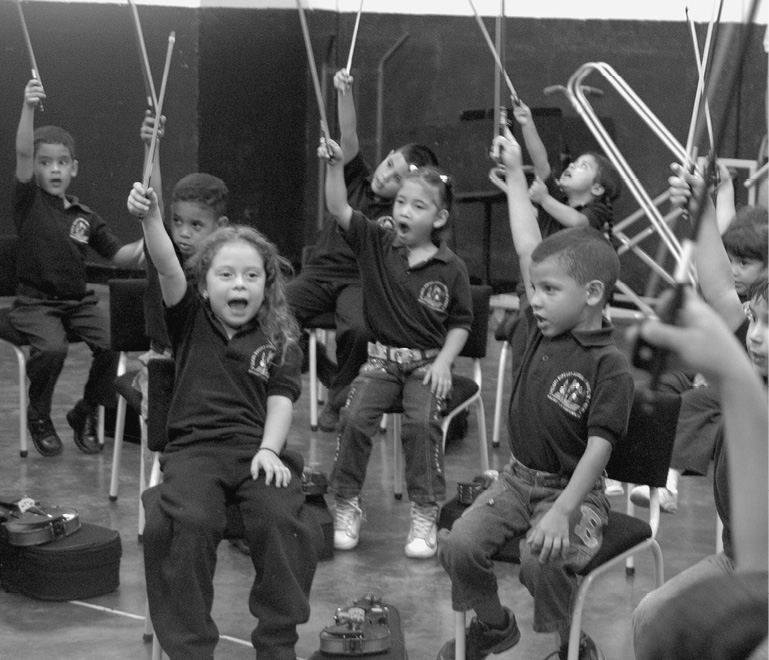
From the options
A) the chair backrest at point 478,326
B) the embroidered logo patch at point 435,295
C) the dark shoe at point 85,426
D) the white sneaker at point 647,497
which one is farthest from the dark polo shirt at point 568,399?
the dark shoe at point 85,426

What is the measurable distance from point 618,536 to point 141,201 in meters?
1.31

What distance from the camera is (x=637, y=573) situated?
370 cm

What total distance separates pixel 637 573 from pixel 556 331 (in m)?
1.13

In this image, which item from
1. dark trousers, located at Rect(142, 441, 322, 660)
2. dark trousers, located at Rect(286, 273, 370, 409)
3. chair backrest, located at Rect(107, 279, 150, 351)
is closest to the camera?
dark trousers, located at Rect(142, 441, 322, 660)

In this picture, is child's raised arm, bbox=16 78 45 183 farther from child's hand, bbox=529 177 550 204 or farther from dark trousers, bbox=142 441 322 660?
dark trousers, bbox=142 441 322 660

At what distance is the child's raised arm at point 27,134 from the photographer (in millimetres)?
4457

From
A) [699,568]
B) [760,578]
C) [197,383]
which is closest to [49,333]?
[197,383]

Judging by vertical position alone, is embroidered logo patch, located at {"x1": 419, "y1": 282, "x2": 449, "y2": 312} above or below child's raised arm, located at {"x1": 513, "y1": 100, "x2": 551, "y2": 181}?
below

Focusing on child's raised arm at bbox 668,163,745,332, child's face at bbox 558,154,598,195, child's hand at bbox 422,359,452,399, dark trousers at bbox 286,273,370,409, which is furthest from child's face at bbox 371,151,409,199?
child's raised arm at bbox 668,163,745,332

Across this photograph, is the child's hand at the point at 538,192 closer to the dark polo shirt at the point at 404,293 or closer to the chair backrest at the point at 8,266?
the dark polo shirt at the point at 404,293

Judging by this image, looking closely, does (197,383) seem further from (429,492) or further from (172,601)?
(429,492)

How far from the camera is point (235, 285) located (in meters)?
3.09

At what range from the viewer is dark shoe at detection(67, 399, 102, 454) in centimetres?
476

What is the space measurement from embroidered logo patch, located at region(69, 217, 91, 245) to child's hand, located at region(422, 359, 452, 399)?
1740mm
